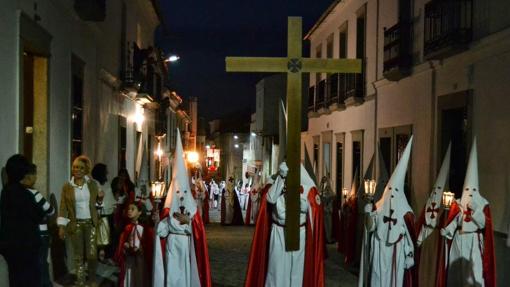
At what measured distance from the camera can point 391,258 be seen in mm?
7926

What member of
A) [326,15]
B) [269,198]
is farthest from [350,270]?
[326,15]

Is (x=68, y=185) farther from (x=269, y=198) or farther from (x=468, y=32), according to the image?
(x=468, y=32)

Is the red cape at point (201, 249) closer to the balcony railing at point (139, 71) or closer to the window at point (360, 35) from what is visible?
the balcony railing at point (139, 71)

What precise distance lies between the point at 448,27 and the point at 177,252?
21.7ft

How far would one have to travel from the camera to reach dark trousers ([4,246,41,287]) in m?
6.61

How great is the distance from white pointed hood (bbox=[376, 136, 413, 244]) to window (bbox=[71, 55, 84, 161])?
16.9 ft

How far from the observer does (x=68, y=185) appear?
824 cm

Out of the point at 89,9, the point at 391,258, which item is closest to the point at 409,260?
the point at 391,258

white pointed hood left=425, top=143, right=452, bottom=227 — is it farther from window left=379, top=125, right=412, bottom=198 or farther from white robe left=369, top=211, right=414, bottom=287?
window left=379, top=125, right=412, bottom=198

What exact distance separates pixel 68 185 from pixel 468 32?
6782 millimetres

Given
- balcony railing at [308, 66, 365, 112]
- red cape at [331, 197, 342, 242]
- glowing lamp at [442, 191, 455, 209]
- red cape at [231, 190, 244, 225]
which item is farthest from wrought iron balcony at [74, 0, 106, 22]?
red cape at [231, 190, 244, 225]

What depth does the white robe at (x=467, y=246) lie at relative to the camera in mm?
7754

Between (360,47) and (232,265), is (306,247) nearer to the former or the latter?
(232,265)

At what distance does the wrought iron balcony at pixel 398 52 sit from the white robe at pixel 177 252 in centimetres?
783
